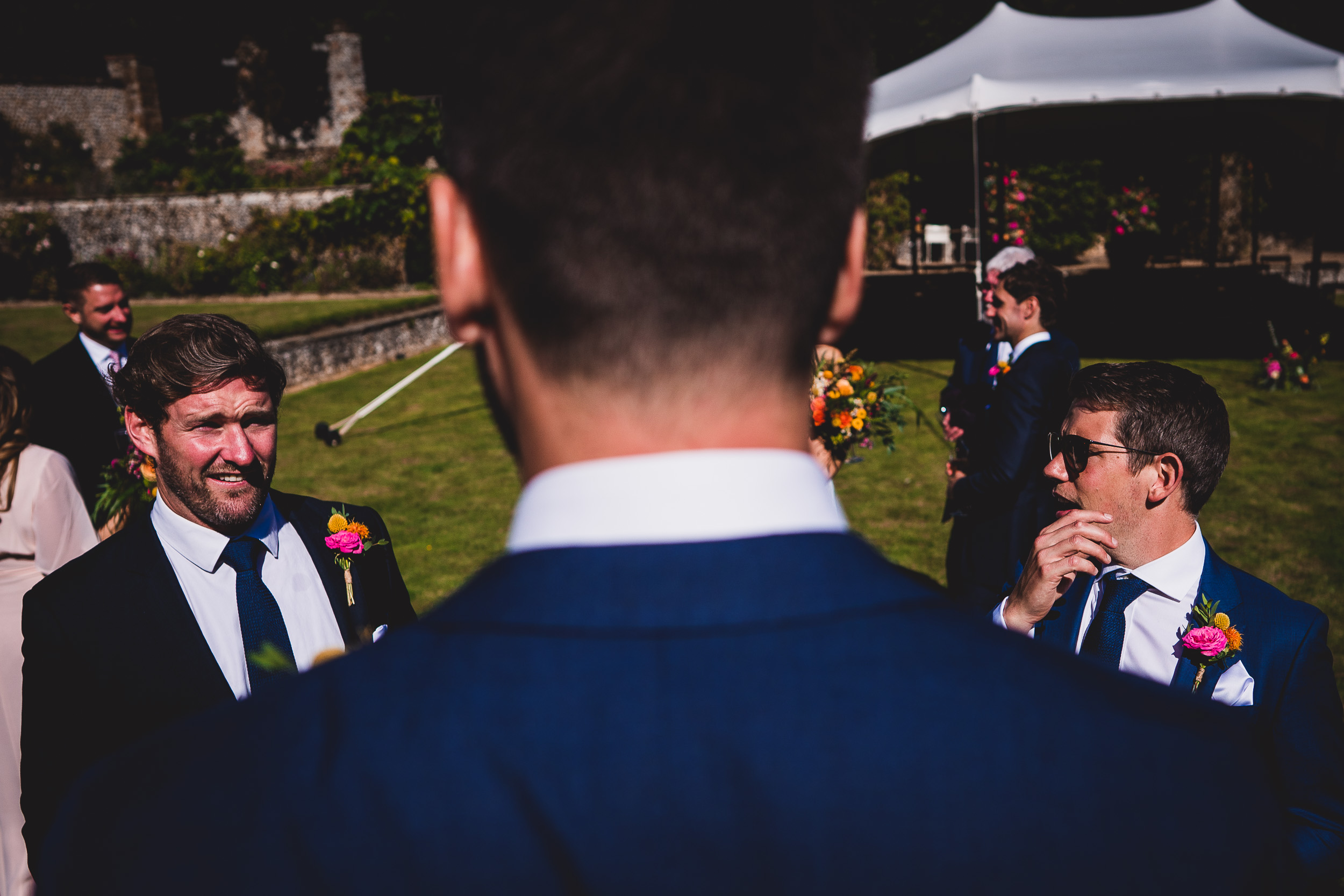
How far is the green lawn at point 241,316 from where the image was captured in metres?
16.7

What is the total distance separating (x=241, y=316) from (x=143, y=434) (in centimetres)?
2044

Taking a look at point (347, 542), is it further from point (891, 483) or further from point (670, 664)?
point (891, 483)

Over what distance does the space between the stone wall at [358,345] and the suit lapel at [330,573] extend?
12.6 meters

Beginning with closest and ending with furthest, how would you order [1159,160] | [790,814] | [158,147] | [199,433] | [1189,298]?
[790,814] < [199,433] < [1189,298] < [1159,160] < [158,147]

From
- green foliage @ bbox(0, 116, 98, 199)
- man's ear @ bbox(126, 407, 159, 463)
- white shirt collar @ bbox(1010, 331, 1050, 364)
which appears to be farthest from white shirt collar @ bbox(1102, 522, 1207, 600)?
green foliage @ bbox(0, 116, 98, 199)

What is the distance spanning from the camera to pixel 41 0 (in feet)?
157

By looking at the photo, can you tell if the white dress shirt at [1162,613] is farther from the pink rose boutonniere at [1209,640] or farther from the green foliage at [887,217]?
the green foliage at [887,217]

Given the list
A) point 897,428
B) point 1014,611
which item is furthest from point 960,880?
point 897,428

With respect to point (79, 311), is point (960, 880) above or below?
below

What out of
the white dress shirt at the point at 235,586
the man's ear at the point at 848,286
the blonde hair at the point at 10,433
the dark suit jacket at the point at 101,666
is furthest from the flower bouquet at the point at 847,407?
the man's ear at the point at 848,286

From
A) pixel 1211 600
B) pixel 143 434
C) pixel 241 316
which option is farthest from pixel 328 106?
pixel 1211 600

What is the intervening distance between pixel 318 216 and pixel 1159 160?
25422 millimetres

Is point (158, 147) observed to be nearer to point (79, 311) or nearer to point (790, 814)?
point (79, 311)

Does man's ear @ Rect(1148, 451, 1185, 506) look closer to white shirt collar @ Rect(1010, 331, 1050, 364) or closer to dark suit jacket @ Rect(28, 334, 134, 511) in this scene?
white shirt collar @ Rect(1010, 331, 1050, 364)
